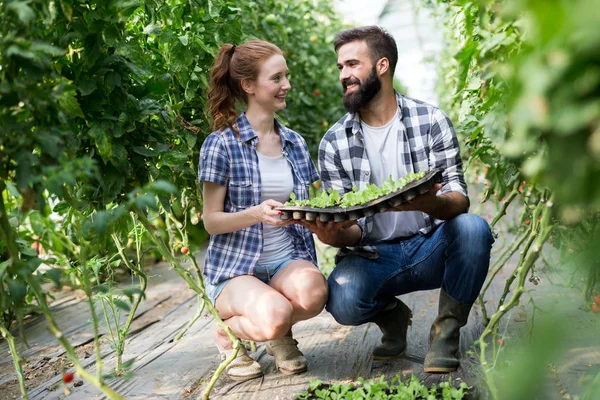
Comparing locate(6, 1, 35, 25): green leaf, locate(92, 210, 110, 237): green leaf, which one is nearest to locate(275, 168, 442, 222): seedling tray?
locate(92, 210, 110, 237): green leaf

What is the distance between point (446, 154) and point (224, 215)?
2.59ft

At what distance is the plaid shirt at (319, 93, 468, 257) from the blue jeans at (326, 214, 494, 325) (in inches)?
2.7

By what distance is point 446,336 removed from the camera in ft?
7.47

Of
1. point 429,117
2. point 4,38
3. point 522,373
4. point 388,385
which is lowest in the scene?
point 388,385

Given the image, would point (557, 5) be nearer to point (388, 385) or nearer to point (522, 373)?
point (522, 373)

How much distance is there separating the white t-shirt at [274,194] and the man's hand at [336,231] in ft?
0.72

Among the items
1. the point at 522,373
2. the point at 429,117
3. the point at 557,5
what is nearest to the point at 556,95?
the point at 557,5

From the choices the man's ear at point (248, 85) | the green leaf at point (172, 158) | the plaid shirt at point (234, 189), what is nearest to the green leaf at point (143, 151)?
the green leaf at point (172, 158)

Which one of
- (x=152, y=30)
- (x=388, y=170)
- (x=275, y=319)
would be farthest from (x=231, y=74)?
(x=275, y=319)

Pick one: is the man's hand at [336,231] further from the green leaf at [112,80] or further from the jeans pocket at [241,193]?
the green leaf at [112,80]

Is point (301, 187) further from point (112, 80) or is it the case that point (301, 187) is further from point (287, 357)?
point (112, 80)

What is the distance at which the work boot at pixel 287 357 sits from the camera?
2324 mm

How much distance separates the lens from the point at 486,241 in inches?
88.3

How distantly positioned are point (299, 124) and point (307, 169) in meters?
2.22
